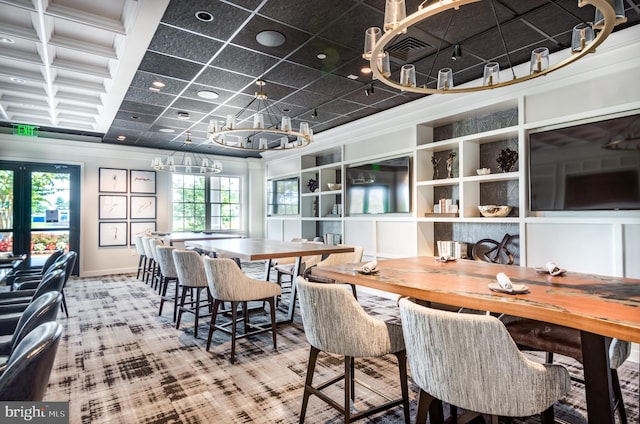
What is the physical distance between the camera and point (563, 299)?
1385mm

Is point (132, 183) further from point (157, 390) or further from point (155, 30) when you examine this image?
point (157, 390)

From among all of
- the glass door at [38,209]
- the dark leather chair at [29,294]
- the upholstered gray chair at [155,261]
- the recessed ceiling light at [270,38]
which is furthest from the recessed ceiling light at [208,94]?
the glass door at [38,209]

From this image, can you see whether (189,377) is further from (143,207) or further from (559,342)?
(143,207)

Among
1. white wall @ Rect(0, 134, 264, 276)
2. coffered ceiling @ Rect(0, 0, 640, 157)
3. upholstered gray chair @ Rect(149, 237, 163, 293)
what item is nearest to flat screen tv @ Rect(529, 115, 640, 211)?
coffered ceiling @ Rect(0, 0, 640, 157)

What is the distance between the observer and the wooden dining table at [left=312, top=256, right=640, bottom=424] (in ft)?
3.81

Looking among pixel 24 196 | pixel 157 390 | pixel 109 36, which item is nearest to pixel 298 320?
pixel 157 390

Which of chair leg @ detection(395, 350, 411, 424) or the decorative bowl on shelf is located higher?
the decorative bowl on shelf

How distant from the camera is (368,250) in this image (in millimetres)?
5750

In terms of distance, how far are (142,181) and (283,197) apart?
3.13 meters

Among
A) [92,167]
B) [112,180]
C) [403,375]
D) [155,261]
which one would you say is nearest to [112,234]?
[112,180]

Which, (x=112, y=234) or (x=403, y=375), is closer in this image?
(x=403, y=375)

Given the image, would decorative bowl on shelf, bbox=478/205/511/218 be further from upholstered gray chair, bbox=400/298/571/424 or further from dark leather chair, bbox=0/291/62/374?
dark leather chair, bbox=0/291/62/374

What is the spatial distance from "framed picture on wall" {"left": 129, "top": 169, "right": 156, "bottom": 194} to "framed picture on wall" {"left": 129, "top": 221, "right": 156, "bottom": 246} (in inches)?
27.6

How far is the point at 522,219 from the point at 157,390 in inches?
146
